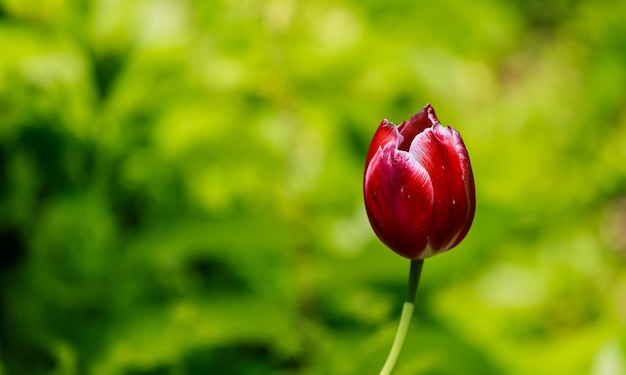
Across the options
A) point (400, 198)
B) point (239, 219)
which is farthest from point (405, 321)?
point (239, 219)

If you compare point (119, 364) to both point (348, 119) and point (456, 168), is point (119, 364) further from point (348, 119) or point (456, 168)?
point (348, 119)

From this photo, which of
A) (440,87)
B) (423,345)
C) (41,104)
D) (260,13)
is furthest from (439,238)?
(440,87)

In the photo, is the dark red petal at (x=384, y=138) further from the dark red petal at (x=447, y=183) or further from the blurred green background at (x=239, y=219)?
the blurred green background at (x=239, y=219)

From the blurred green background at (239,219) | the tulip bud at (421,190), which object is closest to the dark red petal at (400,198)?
the tulip bud at (421,190)

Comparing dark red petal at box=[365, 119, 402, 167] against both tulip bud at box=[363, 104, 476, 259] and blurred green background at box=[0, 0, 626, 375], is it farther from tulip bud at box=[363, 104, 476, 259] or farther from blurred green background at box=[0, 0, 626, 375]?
blurred green background at box=[0, 0, 626, 375]

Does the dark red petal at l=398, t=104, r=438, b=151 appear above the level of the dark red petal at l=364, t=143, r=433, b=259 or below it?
above

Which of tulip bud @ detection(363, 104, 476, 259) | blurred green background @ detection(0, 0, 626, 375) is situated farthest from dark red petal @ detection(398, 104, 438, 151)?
blurred green background @ detection(0, 0, 626, 375)
